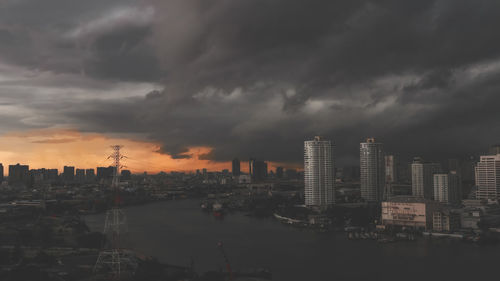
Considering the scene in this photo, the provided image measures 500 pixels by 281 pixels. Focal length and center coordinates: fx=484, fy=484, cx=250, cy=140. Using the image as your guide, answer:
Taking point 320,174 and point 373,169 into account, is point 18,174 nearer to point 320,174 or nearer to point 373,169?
point 320,174

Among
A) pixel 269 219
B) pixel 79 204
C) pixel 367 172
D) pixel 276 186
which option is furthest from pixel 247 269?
pixel 276 186

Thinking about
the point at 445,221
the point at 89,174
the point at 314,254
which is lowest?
the point at 314,254

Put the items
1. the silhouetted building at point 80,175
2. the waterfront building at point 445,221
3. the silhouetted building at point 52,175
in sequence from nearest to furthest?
the waterfront building at point 445,221 < the silhouetted building at point 52,175 < the silhouetted building at point 80,175

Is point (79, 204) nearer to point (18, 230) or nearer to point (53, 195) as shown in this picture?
point (53, 195)

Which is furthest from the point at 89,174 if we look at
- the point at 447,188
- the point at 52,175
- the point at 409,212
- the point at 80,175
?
the point at 409,212

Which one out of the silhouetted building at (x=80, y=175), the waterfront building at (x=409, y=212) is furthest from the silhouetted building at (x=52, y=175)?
the waterfront building at (x=409, y=212)

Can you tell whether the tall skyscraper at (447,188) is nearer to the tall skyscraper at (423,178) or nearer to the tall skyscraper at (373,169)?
the tall skyscraper at (423,178)

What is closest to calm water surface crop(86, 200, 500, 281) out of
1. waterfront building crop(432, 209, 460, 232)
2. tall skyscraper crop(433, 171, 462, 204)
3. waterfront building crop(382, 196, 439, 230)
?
waterfront building crop(432, 209, 460, 232)
